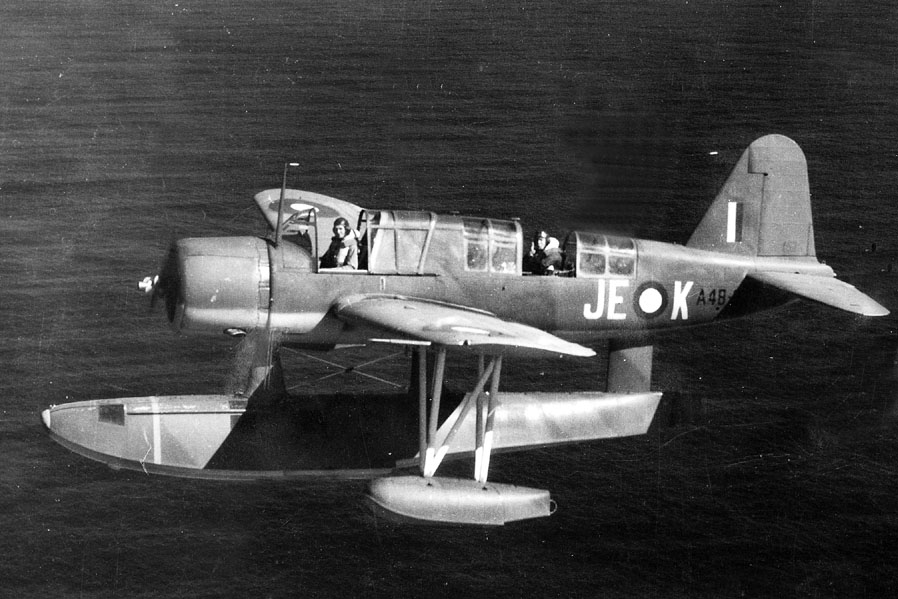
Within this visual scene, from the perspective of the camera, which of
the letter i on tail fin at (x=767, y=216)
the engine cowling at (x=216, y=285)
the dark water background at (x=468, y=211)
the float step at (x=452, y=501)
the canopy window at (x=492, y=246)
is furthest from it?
the dark water background at (x=468, y=211)

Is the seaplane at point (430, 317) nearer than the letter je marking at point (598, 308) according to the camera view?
Yes

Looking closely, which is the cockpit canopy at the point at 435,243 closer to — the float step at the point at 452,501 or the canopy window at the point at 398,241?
the canopy window at the point at 398,241

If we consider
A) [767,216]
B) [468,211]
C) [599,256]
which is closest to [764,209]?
[767,216]

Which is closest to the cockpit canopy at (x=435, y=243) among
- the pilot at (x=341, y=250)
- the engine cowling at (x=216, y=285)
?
the pilot at (x=341, y=250)

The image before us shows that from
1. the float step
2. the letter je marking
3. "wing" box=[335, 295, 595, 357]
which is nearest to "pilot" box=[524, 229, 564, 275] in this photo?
the letter je marking

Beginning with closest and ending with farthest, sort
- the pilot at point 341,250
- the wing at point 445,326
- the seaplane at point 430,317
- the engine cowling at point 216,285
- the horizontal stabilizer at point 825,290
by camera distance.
Result: the wing at point 445,326, the engine cowling at point 216,285, the seaplane at point 430,317, the horizontal stabilizer at point 825,290, the pilot at point 341,250

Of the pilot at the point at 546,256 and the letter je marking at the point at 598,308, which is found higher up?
the pilot at the point at 546,256
